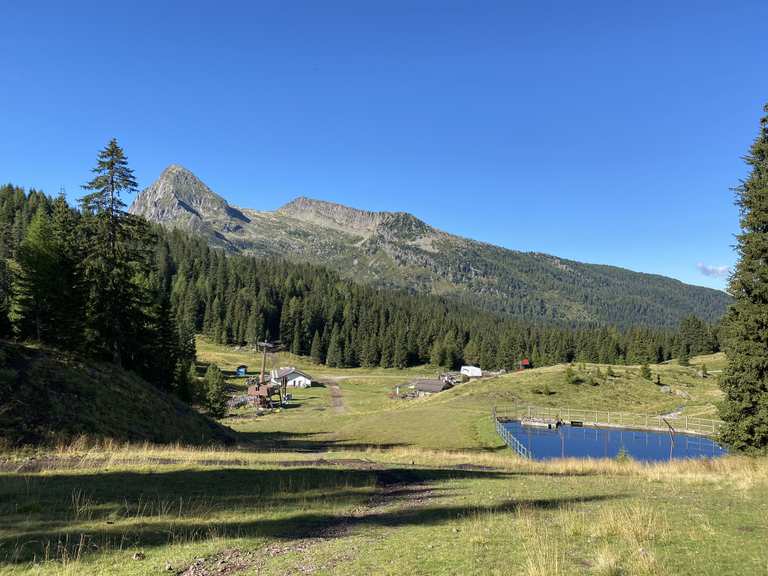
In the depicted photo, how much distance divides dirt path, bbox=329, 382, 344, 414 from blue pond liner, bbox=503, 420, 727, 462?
35741 millimetres

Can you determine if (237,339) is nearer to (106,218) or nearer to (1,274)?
(1,274)

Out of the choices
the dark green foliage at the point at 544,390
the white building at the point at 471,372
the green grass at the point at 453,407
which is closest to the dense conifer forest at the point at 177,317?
the green grass at the point at 453,407

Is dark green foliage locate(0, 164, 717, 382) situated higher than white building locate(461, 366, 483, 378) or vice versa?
dark green foliage locate(0, 164, 717, 382)

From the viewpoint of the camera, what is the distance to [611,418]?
73562 millimetres

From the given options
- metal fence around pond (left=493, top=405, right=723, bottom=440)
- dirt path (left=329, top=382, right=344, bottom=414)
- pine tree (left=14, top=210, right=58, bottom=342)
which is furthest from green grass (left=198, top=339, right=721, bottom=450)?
pine tree (left=14, top=210, right=58, bottom=342)

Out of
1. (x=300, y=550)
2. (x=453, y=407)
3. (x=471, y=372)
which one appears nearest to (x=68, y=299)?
(x=300, y=550)

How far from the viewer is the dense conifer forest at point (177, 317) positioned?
36.7 metres

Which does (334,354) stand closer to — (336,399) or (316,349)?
(316,349)

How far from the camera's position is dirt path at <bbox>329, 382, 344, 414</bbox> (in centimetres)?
9319

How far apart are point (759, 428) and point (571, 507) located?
20.6 m

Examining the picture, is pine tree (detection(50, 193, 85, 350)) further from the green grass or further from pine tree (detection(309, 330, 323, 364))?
pine tree (detection(309, 330, 323, 364))

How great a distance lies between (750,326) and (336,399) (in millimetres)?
88727

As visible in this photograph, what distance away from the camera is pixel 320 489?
14734 millimetres

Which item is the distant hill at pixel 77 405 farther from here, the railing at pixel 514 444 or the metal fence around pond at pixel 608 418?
the metal fence around pond at pixel 608 418
